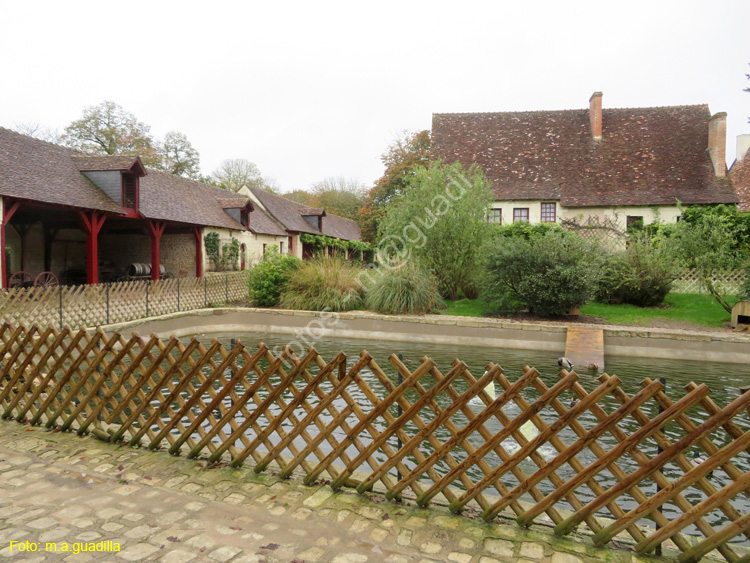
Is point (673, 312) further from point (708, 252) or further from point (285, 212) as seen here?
point (285, 212)

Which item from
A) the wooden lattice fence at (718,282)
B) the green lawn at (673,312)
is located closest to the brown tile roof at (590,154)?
the wooden lattice fence at (718,282)

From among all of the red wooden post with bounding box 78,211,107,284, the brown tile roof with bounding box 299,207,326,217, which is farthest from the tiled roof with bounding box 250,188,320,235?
the red wooden post with bounding box 78,211,107,284

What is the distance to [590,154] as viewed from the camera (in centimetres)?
2269

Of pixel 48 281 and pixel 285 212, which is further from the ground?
pixel 285 212

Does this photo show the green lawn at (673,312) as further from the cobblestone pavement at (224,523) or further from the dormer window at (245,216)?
the dormer window at (245,216)

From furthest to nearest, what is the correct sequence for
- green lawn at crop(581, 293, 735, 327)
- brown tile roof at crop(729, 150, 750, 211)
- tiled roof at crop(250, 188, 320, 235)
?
tiled roof at crop(250, 188, 320, 235)
brown tile roof at crop(729, 150, 750, 211)
green lawn at crop(581, 293, 735, 327)

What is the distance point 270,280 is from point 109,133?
27455 mm

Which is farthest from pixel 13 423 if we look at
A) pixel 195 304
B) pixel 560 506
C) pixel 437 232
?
pixel 437 232

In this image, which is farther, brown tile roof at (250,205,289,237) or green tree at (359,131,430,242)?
green tree at (359,131,430,242)

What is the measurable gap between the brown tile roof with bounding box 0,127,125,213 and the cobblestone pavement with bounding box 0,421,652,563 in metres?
11.9

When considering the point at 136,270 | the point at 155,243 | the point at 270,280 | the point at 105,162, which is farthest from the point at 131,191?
the point at 270,280

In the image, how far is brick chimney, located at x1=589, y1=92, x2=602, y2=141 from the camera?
23.1m

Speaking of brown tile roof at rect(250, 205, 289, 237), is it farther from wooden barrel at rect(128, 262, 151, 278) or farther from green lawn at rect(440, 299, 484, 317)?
green lawn at rect(440, 299, 484, 317)

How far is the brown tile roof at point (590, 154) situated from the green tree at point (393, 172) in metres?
6.94
